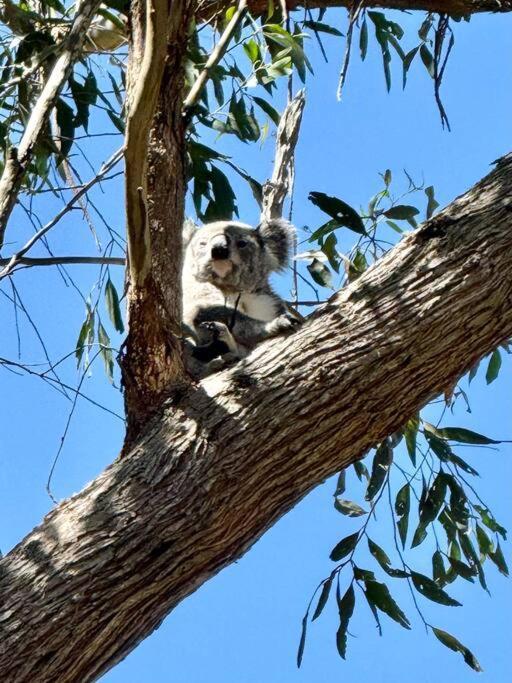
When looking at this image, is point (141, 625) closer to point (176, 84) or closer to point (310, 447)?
point (310, 447)

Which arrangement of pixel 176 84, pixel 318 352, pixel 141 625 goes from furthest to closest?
pixel 176 84, pixel 318 352, pixel 141 625

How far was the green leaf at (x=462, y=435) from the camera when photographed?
3112 millimetres

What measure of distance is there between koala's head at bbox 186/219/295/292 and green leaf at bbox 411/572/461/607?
1.31 meters

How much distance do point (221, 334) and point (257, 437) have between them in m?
0.95

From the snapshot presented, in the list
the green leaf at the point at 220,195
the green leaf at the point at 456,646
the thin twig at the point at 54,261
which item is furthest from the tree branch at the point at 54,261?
the green leaf at the point at 456,646

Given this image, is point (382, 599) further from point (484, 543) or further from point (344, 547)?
point (484, 543)

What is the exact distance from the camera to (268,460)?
6.66 ft

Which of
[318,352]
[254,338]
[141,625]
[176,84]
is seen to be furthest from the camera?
[254,338]

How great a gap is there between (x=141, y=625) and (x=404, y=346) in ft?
2.51

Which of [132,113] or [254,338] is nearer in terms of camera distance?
[132,113]

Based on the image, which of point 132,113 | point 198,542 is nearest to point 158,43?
point 132,113

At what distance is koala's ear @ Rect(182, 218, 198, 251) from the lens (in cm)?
380

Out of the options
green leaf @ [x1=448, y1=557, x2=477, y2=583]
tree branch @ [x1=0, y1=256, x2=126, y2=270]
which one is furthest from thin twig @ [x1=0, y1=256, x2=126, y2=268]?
green leaf @ [x1=448, y1=557, x2=477, y2=583]

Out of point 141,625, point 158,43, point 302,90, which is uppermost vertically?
point 302,90
